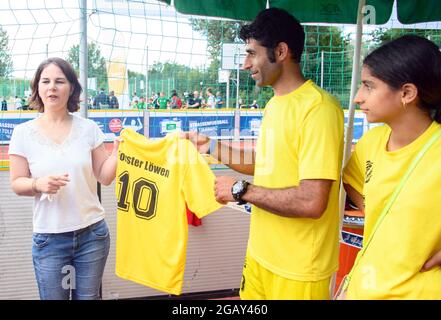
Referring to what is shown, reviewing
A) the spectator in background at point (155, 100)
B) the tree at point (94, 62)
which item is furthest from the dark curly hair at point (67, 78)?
the spectator in background at point (155, 100)

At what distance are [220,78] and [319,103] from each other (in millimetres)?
2455

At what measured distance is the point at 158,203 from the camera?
248 centimetres

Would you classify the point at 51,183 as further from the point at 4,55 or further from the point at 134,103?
the point at 4,55

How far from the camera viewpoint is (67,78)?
2.19 m

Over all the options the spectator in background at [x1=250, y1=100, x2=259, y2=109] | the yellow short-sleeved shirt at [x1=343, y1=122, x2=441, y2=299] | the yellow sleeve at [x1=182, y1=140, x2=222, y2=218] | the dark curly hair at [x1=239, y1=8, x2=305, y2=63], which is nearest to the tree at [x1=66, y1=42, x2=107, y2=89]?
the yellow sleeve at [x1=182, y1=140, x2=222, y2=218]

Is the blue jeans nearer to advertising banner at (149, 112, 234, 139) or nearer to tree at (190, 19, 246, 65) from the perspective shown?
advertising banner at (149, 112, 234, 139)

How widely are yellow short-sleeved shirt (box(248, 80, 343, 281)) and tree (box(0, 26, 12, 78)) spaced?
99.7 inches

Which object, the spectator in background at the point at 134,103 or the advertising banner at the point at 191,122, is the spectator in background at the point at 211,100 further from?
the spectator in background at the point at 134,103

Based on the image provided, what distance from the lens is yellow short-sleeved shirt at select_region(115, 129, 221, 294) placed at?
2.36 meters

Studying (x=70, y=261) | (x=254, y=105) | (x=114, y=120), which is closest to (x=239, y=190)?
(x=70, y=261)

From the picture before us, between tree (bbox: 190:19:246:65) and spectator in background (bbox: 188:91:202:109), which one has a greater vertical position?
tree (bbox: 190:19:246:65)

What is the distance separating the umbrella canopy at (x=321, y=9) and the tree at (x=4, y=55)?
5.04 feet

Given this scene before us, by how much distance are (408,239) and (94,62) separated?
9.43ft

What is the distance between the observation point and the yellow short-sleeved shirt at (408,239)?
1.20 metres
